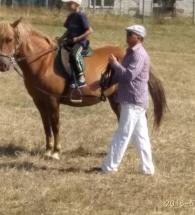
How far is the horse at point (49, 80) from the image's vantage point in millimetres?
9844

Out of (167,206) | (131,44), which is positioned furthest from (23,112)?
(167,206)

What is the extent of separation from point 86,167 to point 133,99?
55.2 inches

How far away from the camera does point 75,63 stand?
9.84m

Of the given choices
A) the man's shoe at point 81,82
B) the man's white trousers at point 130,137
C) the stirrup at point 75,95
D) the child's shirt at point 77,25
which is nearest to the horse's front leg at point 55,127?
the stirrup at point 75,95

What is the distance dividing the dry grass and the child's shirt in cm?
180

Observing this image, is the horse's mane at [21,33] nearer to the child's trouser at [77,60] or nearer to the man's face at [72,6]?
the child's trouser at [77,60]

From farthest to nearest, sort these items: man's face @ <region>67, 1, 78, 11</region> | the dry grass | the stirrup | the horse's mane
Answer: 1. the stirrup
2. man's face @ <region>67, 1, 78, 11</region>
3. the horse's mane
4. the dry grass

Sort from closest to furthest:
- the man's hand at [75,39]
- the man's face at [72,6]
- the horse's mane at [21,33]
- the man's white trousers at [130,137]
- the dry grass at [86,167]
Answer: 1. the dry grass at [86,167]
2. the man's white trousers at [130,137]
3. the horse's mane at [21,33]
4. the man's face at [72,6]
5. the man's hand at [75,39]

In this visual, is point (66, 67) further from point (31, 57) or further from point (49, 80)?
point (31, 57)

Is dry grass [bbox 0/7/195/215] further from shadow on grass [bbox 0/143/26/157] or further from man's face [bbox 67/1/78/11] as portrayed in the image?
man's face [bbox 67/1/78/11]

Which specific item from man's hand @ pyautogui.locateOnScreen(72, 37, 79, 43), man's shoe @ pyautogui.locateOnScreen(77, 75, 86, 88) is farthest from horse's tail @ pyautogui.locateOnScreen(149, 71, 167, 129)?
man's hand @ pyautogui.locateOnScreen(72, 37, 79, 43)

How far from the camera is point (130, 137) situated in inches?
340

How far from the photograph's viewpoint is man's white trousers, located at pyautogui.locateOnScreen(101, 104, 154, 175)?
8.52m

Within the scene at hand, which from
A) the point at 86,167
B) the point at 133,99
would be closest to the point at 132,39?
the point at 133,99
